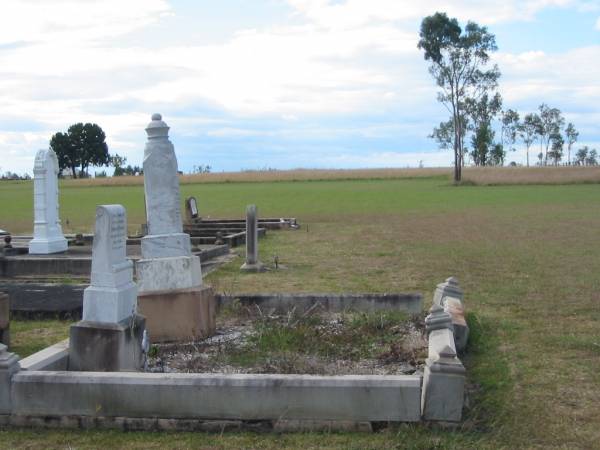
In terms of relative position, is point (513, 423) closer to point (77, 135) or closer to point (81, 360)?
point (81, 360)

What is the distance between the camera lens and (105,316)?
19.0 ft

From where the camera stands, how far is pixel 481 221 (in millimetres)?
25062

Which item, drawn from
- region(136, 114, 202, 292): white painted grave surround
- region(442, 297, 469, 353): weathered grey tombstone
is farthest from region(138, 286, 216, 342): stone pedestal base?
region(442, 297, 469, 353): weathered grey tombstone

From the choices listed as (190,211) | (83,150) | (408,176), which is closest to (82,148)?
(83,150)

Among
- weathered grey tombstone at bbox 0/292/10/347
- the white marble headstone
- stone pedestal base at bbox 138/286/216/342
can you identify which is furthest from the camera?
weathered grey tombstone at bbox 0/292/10/347

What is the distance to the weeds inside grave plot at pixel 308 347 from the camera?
239 inches

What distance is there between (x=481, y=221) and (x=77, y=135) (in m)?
89.9

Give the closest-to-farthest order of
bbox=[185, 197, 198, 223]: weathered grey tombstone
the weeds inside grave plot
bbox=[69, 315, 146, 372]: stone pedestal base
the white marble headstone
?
bbox=[69, 315, 146, 372]: stone pedestal base < the weeds inside grave plot < the white marble headstone < bbox=[185, 197, 198, 223]: weathered grey tombstone

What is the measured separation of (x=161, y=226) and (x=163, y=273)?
0.48 m

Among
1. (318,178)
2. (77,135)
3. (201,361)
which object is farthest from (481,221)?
(77,135)

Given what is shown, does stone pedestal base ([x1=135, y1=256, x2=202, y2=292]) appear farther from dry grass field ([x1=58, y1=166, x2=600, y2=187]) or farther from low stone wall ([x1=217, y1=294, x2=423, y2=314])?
dry grass field ([x1=58, y1=166, x2=600, y2=187])

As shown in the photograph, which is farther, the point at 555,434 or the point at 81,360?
the point at 81,360

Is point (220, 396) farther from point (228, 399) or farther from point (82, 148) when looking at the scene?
point (82, 148)

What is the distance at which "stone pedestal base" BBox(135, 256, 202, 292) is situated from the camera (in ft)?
23.2
